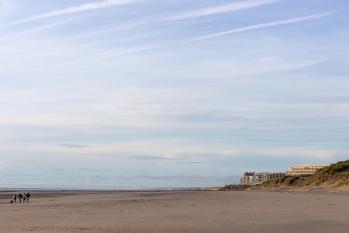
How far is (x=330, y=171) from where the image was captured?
264 feet

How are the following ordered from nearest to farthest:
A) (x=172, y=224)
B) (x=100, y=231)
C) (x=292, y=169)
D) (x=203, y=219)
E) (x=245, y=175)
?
1. (x=100, y=231)
2. (x=172, y=224)
3. (x=203, y=219)
4. (x=292, y=169)
5. (x=245, y=175)

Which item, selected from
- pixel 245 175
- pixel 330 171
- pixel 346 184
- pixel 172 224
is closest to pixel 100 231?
pixel 172 224

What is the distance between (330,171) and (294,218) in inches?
2243

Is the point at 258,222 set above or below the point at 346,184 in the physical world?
below

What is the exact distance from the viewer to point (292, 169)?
152 metres

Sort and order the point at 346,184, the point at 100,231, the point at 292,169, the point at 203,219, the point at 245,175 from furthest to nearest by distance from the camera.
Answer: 1. the point at 245,175
2. the point at 292,169
3. the point at 346,184
4. the point at 203,219
5. the point at 100,231

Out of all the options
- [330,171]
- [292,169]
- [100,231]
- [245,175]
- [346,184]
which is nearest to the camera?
[100,231]

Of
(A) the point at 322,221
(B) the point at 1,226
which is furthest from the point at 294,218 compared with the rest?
(B) the point at 1,226

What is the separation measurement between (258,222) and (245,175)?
146927mm

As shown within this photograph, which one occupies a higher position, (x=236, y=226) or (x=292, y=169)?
(x=292, y=169)

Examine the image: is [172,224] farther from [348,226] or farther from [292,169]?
[292,169]

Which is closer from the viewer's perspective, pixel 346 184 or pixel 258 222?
pixel 258 222

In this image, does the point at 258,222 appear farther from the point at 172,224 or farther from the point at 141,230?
the point at 141,230

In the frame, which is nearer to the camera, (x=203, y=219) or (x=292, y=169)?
(x=203, y=219)
